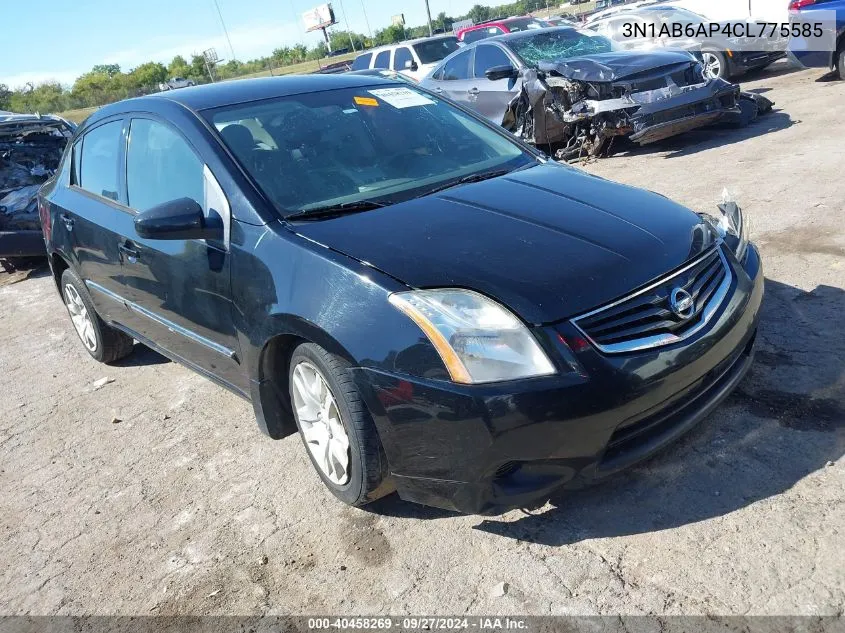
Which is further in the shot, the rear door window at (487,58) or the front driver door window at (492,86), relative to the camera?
the rear door window at (487,58)

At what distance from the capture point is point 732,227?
10.5 feet

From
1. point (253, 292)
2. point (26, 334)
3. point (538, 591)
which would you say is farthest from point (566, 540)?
point (26, 334)

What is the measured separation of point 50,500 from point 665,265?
9.99ft

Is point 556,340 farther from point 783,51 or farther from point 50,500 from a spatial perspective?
point 783,51

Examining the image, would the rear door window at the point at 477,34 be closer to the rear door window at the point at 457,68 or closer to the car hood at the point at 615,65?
the rear door window at the point at 457,68

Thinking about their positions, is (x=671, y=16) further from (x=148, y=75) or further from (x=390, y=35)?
(x=148, y=75)

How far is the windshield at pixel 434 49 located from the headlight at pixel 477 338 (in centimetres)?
1386

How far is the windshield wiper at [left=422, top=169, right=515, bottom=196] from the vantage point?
323 cm

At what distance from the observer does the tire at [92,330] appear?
16.0ft

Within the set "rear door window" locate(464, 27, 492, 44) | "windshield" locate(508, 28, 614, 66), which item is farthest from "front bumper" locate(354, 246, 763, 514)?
"rear door window" locate(464, 27, 492, 44)

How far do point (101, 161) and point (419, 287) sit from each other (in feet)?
9.10

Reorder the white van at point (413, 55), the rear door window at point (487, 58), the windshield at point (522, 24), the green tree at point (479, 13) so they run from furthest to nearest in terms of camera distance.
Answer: the green tree at point (479, 13) → the windshield at point (522, 24) → the white van at point (413, 55) → the rear door window at point (487, 58)

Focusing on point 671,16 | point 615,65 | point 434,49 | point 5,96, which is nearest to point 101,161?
point 615,65

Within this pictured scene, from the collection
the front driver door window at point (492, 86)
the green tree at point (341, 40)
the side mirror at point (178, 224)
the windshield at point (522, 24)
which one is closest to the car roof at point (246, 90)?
the side mirror at point (178, 224)
